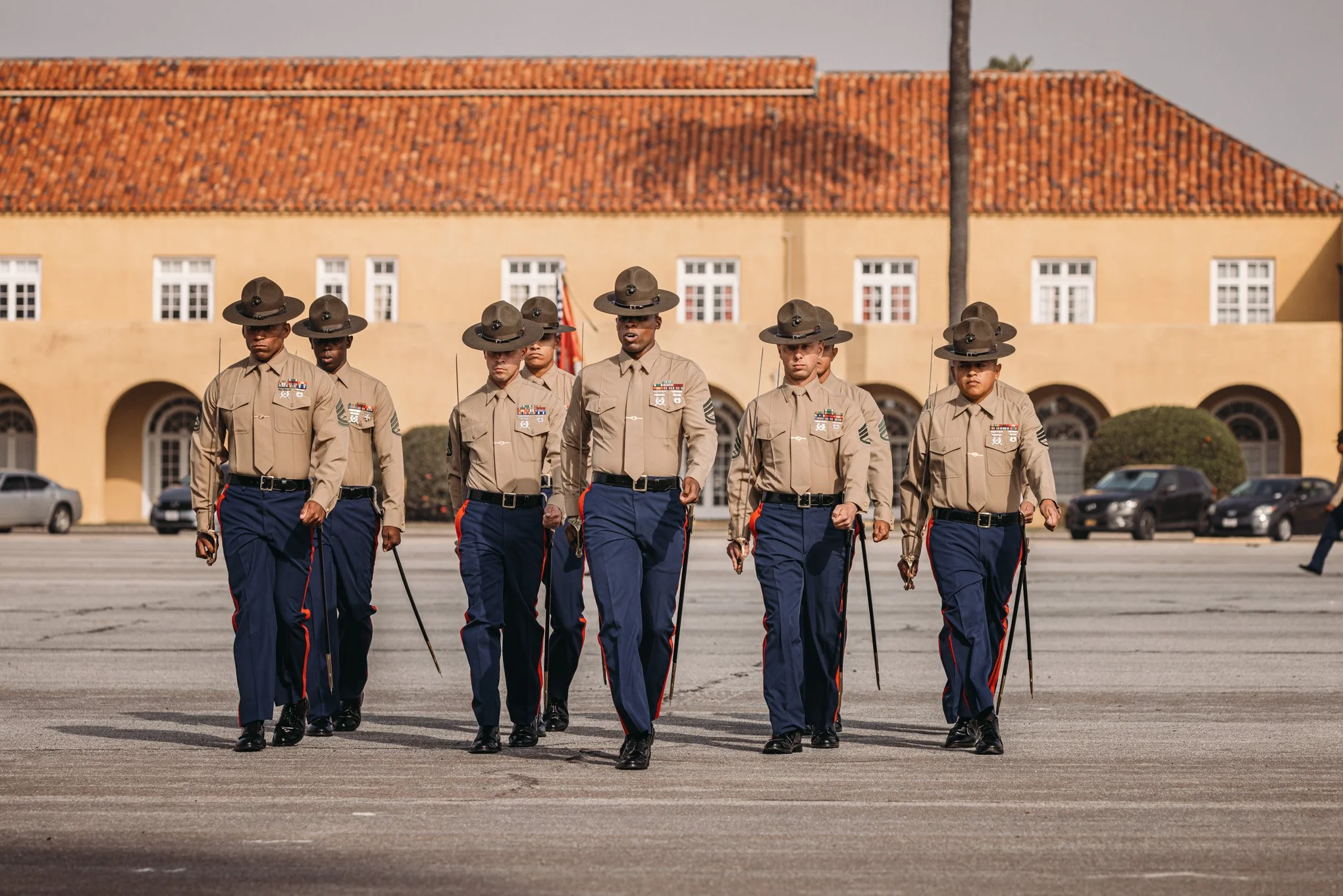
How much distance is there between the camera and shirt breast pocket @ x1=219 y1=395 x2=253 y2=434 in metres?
9.70

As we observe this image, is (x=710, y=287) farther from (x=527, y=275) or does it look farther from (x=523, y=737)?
(x=523, y=737)

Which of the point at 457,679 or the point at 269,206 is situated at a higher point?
the point at 269,206

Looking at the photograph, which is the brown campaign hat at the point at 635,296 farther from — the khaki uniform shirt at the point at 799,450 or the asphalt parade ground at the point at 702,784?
the asphalt parade ground at the point at 702,784

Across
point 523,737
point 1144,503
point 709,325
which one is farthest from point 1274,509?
point 523,737

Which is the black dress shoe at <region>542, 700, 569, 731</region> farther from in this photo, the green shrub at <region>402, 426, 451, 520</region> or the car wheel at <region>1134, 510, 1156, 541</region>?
the green shrub at <region>402, 426, 451, 520</region>

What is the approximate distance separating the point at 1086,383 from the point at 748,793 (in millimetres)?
34884

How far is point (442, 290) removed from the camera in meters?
43.2

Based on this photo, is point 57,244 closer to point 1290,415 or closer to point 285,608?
point 1290,415

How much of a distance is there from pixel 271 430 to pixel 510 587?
4.58 feet

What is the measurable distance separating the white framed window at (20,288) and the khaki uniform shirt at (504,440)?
36088mm

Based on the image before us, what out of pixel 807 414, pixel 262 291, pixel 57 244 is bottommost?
pixel 807 414

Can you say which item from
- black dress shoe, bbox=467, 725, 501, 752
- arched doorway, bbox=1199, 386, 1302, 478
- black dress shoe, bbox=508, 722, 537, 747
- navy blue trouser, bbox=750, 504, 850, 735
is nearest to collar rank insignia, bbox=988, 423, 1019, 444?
navy blue trouser, bbox=750, 504, 850, 735

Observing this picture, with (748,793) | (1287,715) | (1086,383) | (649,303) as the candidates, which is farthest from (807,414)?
(1086,383)

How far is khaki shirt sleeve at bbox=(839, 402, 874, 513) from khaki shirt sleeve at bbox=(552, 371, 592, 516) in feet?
4.12
